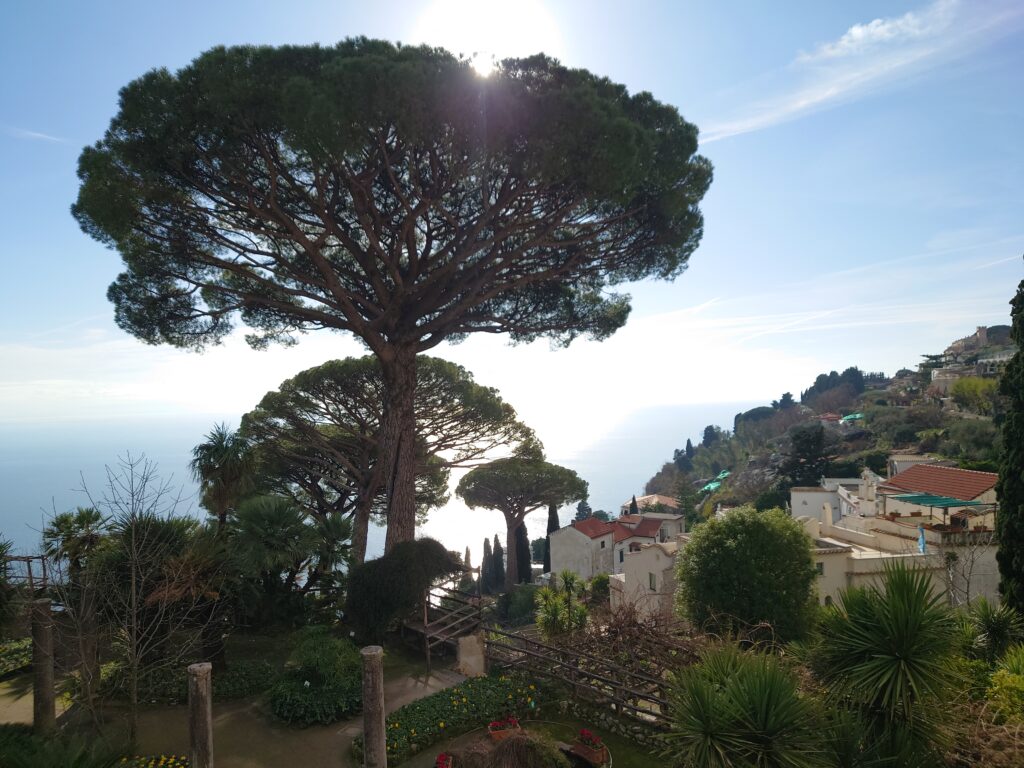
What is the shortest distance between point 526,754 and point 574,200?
967 centimetres

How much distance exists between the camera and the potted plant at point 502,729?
24.3ft

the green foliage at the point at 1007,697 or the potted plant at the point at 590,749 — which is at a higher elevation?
the green foliage at the point at 1007,697

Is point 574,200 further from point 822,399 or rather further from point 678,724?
point 822,399

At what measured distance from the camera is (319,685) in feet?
30.7

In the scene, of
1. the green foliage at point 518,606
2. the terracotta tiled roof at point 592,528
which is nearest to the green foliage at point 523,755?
the green foliage at point 518,606

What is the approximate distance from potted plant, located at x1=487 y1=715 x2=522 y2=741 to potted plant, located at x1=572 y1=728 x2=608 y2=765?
0.82 metres

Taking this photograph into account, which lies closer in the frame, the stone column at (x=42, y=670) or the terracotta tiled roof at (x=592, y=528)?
the stone column at (x=42, y=670)

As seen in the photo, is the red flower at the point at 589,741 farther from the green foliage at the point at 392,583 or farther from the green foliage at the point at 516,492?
the green foliage at the point at 516,492

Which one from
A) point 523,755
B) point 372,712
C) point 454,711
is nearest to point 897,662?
point 523,755

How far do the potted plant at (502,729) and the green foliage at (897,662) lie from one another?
3.82 m

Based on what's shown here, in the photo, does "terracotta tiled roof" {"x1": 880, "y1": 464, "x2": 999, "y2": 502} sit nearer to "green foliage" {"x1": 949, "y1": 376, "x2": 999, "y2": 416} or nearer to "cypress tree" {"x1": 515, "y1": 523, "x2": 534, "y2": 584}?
"cypress tree" {"x1": 515, "y1": 523, "x2": 534, "y2": 584}

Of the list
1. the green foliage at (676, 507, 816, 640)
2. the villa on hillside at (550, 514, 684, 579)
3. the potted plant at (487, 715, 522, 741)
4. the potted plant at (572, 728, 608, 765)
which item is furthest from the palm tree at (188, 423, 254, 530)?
the villa on hillside at (550, 514, 684, 579)

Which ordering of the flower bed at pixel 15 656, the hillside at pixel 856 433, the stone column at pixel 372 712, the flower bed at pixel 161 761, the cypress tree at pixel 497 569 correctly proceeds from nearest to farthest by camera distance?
the stone column at pixel 372 712 < the flower bed at pixel 161 761 < the flower bed at pixel 15 656 < the cypress tree at pixel 497 569 < the hillside at pixel 856 433

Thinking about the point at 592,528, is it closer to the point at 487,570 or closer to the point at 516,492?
the point at 516,492
